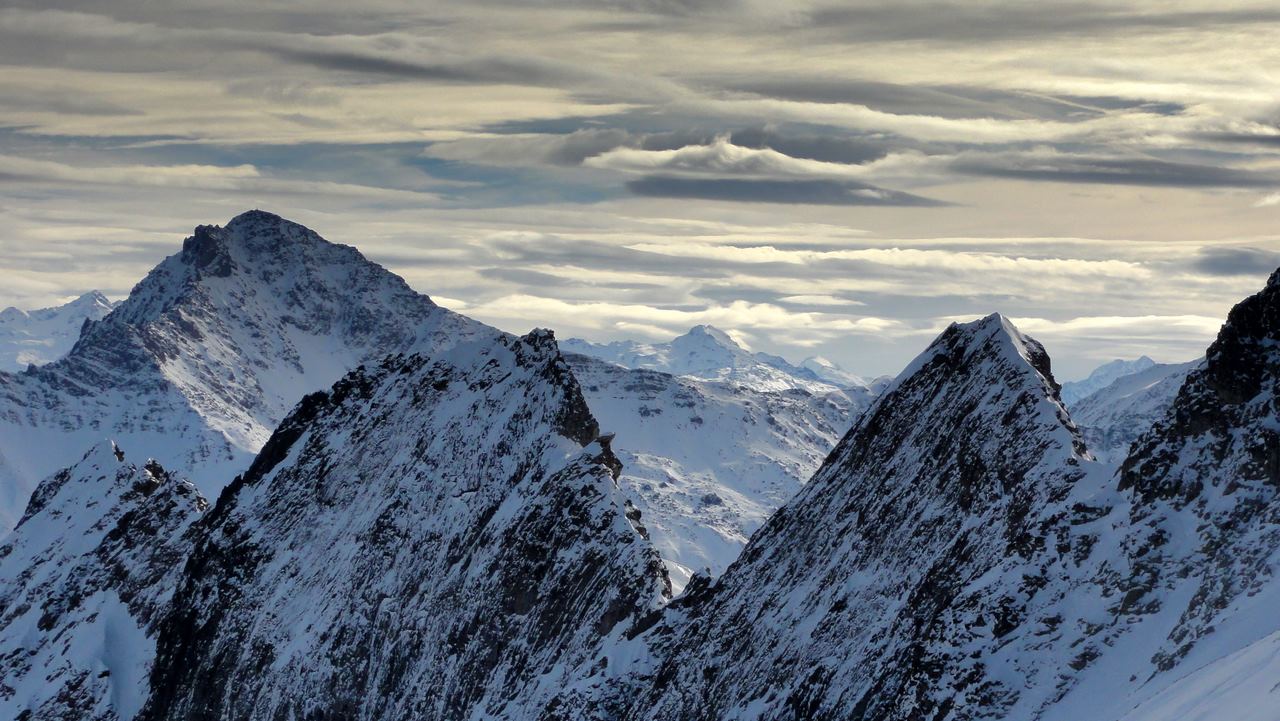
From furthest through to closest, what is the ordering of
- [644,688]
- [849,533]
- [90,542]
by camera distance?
[90,542]
[644,688]
[849,533]

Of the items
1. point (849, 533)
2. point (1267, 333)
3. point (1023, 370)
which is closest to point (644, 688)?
point (849, 533)

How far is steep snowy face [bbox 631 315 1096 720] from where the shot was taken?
72.2 meters

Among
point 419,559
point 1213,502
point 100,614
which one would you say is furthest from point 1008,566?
point 100,614

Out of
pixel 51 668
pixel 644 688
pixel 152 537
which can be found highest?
pixel 644 688

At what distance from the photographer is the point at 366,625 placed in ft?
417

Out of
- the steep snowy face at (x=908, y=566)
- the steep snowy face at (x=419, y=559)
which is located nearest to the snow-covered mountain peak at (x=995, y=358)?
the steep snowy face at (x=908, y=566)

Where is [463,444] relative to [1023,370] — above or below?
below

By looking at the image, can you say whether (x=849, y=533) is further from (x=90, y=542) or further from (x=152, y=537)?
(x=90, y=542)

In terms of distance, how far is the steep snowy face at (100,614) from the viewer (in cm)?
16950

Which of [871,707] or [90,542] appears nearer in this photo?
[871,707]

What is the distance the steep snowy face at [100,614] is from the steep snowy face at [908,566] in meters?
85.1

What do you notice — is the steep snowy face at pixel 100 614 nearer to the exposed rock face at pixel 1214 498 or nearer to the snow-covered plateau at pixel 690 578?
the snow-covered plateau at pixel 690 578

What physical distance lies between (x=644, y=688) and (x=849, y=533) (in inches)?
743

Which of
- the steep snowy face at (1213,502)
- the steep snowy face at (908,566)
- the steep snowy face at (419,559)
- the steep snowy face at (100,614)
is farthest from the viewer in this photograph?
the steep snowy face at (100,614)
